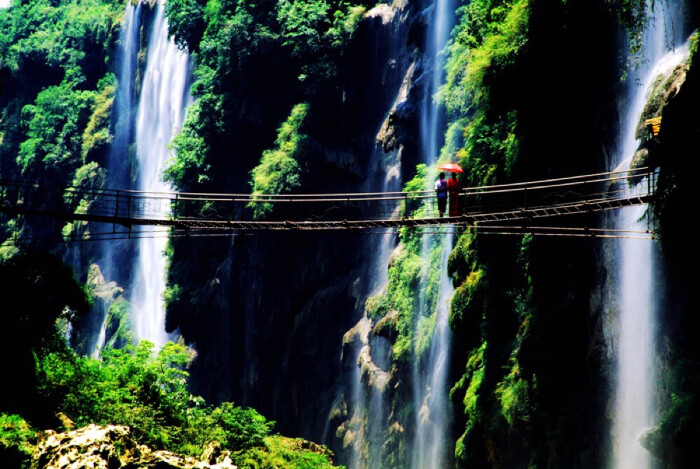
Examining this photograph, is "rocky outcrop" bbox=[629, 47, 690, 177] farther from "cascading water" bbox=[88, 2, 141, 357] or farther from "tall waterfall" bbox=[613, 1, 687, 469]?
"cascading water" bbox=[88, 2, 141, 357]

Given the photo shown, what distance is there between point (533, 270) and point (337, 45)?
65.6 feet

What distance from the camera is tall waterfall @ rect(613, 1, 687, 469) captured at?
19547mm

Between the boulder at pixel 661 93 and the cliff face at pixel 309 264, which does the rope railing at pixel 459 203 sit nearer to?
the boulder at pixel 661 93

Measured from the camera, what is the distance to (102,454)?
14.0 meters

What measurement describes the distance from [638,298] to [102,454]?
36.9ft

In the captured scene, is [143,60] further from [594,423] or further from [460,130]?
[594,423]

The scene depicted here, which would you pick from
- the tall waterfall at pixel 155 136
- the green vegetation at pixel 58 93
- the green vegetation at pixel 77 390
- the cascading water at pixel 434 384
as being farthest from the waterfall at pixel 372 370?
the green vegetation at pixel 58 93

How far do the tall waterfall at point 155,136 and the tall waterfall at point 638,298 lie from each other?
34725 millimetres

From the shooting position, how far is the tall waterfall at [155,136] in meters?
53.8

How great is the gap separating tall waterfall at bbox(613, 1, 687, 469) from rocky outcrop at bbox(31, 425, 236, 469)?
8862mm


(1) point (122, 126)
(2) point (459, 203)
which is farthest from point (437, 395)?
(1) point (122, 126)

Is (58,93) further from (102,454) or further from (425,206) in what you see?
(102,454)

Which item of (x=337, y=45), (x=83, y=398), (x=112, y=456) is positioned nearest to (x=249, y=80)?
(x=337, y=45)

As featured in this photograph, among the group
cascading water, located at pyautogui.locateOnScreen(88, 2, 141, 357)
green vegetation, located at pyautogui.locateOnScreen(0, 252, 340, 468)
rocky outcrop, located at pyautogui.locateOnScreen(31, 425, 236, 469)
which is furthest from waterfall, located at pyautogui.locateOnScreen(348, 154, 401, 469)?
cascading water, located at pyautogui.locateOnScreen(88, 2, 141, 357)
